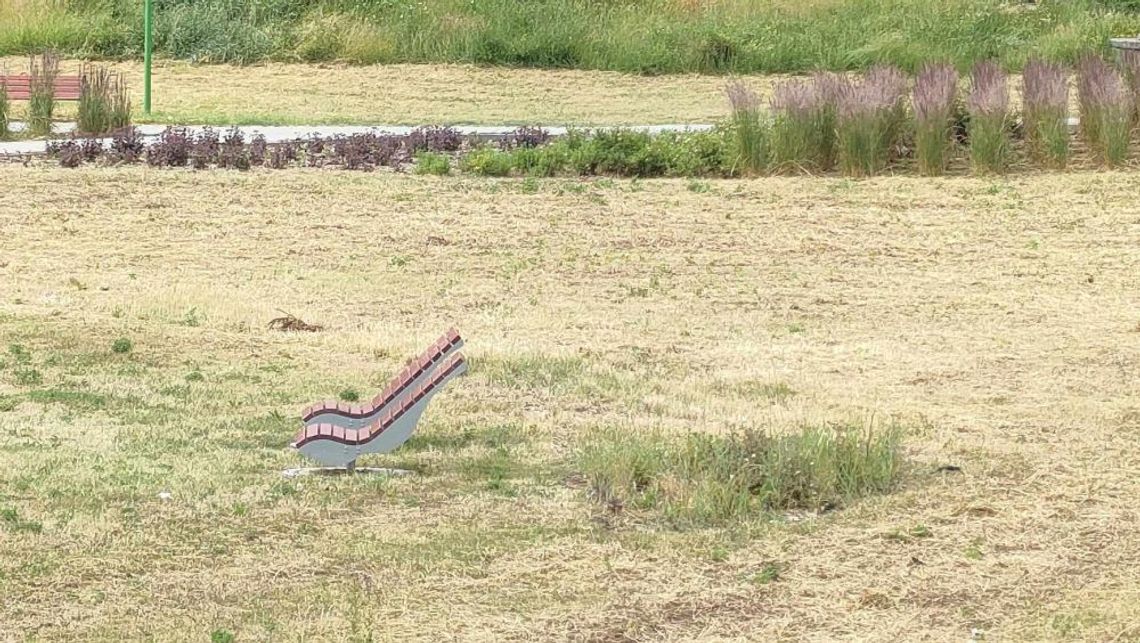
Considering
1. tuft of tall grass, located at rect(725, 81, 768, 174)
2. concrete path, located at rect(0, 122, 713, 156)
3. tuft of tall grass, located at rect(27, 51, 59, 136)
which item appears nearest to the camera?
tuft of tall grass, located at rect(725, 81, 768, 174)

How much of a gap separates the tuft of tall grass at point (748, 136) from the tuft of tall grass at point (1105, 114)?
2603 mm

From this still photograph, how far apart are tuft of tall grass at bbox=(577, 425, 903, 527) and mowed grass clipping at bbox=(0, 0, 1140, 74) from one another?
16.9 m

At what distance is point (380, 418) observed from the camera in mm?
7629

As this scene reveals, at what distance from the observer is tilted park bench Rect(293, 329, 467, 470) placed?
7.50 meters

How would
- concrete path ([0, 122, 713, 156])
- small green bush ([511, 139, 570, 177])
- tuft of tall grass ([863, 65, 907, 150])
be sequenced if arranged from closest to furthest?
tuft of tall grass ([863, 65, 907, 150]) → small green bush ([511, 139, 570, 177]) → concrete path ([0, 122, 713, 156])

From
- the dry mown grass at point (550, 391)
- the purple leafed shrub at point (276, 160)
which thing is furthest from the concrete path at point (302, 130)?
the dry mown grass at point (550, 391)

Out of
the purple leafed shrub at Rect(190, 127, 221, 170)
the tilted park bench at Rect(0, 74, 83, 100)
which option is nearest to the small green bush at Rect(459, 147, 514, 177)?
the purple leafed shrub at Rect(190, 127, 221, 170)

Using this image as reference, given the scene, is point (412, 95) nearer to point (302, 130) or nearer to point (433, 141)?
point (302, 130)

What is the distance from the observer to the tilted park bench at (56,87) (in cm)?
1881

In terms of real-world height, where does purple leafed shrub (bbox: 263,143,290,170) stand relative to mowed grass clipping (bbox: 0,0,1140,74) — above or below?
below

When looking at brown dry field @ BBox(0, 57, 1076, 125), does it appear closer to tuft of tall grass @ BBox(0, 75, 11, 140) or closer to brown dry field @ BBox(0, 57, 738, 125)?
brown dry field @ BBox(0, 57, 738, 125)

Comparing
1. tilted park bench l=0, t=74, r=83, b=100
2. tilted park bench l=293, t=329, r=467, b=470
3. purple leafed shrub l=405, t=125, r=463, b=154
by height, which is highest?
tilted park bench l=0, t=74, r=83, b=100

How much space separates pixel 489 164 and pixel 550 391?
7.18 metres

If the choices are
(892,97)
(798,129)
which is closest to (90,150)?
(798,129)
